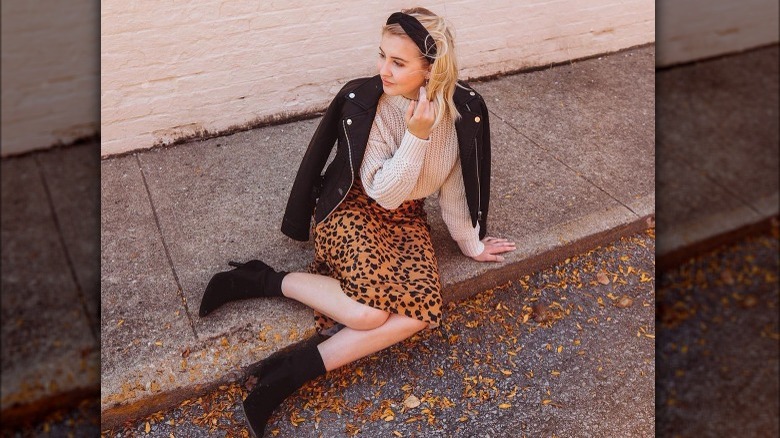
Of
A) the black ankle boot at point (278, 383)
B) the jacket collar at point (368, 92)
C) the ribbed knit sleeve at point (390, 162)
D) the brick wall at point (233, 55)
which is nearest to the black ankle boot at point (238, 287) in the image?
the black ankle boot at point (278, 383)

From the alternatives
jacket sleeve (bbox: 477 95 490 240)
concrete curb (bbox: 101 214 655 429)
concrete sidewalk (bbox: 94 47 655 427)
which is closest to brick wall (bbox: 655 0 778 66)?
concrete sidewalk (bbox: 94 47 655 427)

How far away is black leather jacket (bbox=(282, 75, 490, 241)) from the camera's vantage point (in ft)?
8.21

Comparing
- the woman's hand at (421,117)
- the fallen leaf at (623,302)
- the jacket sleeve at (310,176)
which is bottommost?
the fallen leaf at (623,302)

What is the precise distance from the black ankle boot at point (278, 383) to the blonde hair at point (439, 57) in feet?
3.30

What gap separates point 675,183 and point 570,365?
90 cm

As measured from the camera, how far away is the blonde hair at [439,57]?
228 cm

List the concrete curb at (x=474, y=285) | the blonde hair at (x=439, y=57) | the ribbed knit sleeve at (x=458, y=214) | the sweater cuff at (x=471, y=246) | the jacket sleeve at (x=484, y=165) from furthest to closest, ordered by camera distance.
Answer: the sweater cuff at (x=471, y=246), the ribbed knit sleeve at (x=458, y=214), the jacket sleeve at (x=484, y=165), the concrete curb at (x=474, y=285), the blonde hair at (x=439, y=57)

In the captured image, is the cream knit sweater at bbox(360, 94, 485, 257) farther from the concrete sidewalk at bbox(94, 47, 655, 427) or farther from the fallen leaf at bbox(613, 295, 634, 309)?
the fallen leaf at bbox(613, 295, 634, 309)

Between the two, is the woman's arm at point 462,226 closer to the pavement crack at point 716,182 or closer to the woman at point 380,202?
the woman at point 380,202

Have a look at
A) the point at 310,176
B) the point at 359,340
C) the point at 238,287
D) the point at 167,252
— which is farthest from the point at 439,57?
the point at 167,252

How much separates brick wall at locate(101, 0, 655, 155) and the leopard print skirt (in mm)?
1393

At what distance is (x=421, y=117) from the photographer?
7.58 ft

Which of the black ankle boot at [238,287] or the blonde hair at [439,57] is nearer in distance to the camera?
the blonde hair at [439,57]

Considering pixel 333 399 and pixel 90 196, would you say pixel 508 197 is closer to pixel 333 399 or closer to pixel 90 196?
pixel 333 399
